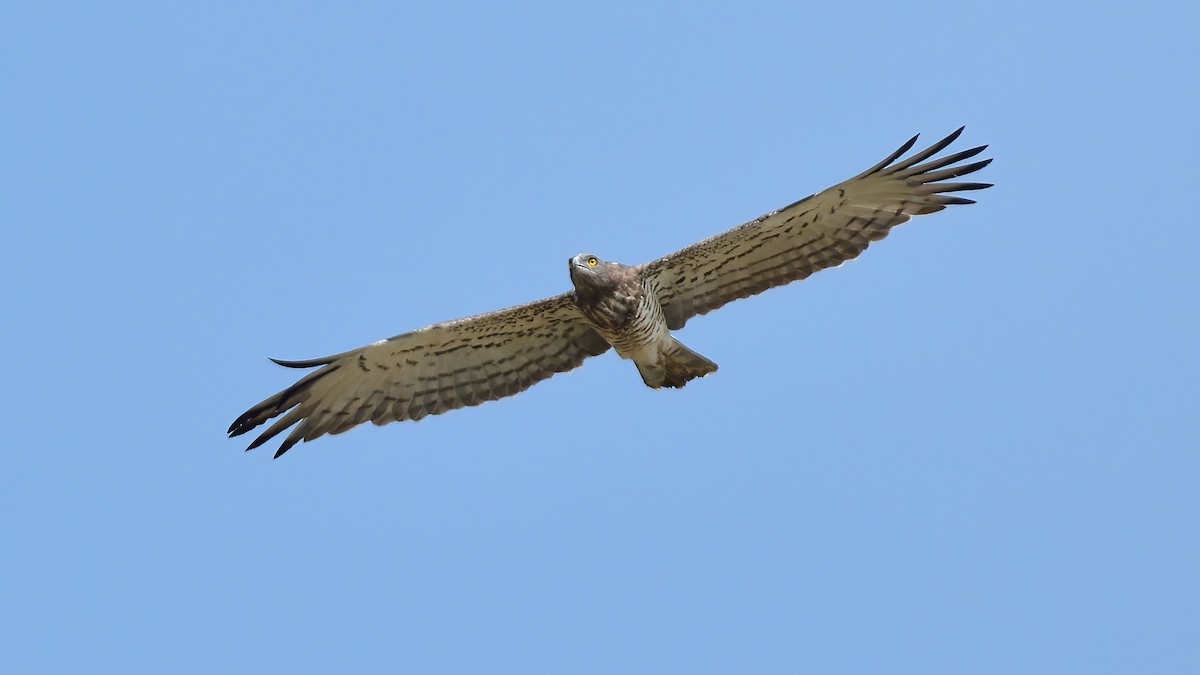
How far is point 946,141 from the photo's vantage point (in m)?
14.7

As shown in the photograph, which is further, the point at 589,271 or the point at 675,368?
the point at 675,368

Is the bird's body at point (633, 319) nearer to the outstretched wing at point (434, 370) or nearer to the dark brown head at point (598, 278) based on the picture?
the dark brown head at point (598, 278)

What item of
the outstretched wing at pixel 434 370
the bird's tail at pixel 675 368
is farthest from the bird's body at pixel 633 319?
the outstretched wing at pixel 434 370

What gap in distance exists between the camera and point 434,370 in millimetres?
15703

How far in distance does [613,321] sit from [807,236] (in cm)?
197

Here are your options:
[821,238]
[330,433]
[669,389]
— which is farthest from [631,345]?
[330,433]

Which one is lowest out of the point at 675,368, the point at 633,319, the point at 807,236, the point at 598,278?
the point at 675,368

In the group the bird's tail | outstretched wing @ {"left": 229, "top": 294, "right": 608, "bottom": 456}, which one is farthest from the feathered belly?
outstretched wing @ {"left": 229, "top": 294, "right": 608, "bottom": 456}

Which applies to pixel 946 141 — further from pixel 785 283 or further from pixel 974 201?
pixel 785 283

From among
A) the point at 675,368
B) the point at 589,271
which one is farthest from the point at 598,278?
the point at 675,368

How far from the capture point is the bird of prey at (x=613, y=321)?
14859 millimetres

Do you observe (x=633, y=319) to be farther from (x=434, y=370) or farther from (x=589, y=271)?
(x=434, y=370)

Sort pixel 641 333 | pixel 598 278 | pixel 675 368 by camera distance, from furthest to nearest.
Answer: pixel 675 368, pixel 641 333, pixel 598 278

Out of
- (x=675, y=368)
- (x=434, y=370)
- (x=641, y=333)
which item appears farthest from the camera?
(x=434, y=370)
